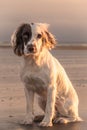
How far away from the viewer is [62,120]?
10.3m

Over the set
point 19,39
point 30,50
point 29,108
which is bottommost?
point 29,108

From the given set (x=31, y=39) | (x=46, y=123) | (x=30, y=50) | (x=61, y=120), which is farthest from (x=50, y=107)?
(x=31, y=39)

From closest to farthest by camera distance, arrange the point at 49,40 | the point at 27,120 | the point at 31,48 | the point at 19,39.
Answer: the point at 31,48 < the point at 19,39 < the point at 49,40 < the point at 27,120

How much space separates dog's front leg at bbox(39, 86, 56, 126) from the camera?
392 inches

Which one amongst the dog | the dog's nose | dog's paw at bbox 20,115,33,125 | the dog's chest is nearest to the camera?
the dog's nose

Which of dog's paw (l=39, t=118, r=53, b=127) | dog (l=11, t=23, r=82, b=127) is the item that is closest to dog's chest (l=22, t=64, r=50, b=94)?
dog (l=11, t=23, r=82, b=127)

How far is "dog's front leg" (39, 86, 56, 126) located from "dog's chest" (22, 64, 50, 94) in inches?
4.8

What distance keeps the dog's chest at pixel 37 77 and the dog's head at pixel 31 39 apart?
0.34 metres

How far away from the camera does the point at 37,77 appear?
9.86m

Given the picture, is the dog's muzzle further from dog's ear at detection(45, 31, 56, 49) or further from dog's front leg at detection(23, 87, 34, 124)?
dog's front leg at detection(23, 87, 34, 124)

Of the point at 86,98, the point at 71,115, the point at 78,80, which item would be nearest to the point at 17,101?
the point at 86,98

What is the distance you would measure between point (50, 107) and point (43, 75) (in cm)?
57

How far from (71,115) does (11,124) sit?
3.62ft

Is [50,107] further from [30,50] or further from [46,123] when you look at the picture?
[30,50]
